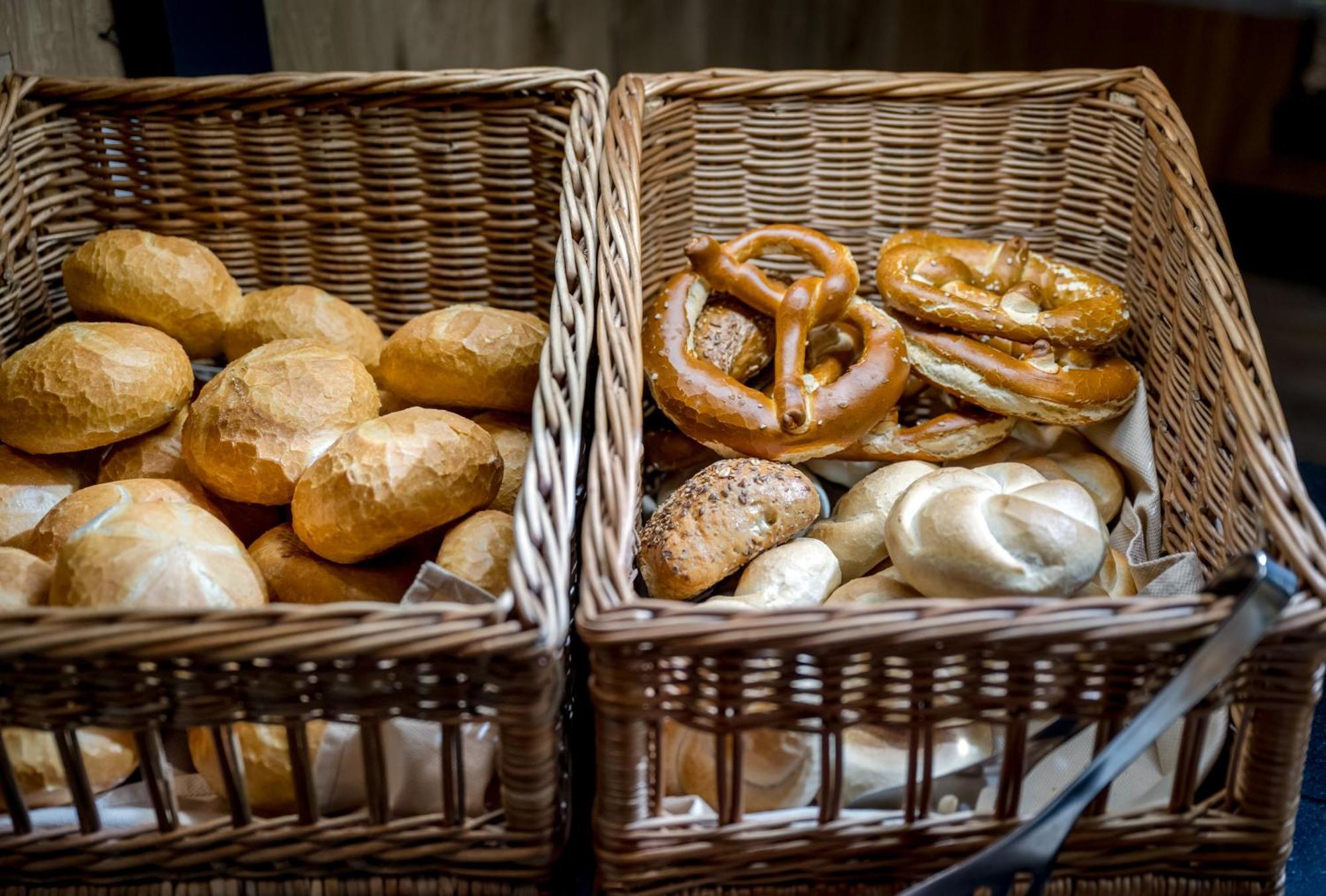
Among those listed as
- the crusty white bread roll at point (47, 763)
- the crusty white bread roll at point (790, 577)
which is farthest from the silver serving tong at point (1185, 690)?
the crusty white bread roll at point (47, 763)

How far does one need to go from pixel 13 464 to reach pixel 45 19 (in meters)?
0.63

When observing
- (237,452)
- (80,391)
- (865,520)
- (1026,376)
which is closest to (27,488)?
(80,391)

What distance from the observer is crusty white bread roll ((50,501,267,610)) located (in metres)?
0.77

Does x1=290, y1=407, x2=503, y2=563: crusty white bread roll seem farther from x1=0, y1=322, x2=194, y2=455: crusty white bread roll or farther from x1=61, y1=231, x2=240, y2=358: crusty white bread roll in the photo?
x1=61, y1=231, x2=240, y2=358: crusty white bread roll

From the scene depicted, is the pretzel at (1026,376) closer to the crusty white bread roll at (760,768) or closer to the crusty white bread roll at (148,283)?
the crusty white bread roll at (760,768)

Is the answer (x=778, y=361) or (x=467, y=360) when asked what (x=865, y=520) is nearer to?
(x=778, y=361)

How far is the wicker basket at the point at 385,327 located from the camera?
666 mm

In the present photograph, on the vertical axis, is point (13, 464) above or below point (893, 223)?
below

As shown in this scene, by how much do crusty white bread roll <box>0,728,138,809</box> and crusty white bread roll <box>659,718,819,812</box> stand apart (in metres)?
0.43

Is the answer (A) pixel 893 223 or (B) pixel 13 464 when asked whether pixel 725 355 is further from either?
(B) pixel 13 464

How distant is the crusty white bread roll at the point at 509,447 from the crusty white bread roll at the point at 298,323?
185 millimetres

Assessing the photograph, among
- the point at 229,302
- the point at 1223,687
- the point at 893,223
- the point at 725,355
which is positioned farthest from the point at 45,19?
the point at 1223,687

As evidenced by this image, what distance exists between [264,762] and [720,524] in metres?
0.43

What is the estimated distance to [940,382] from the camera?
1130 mm
